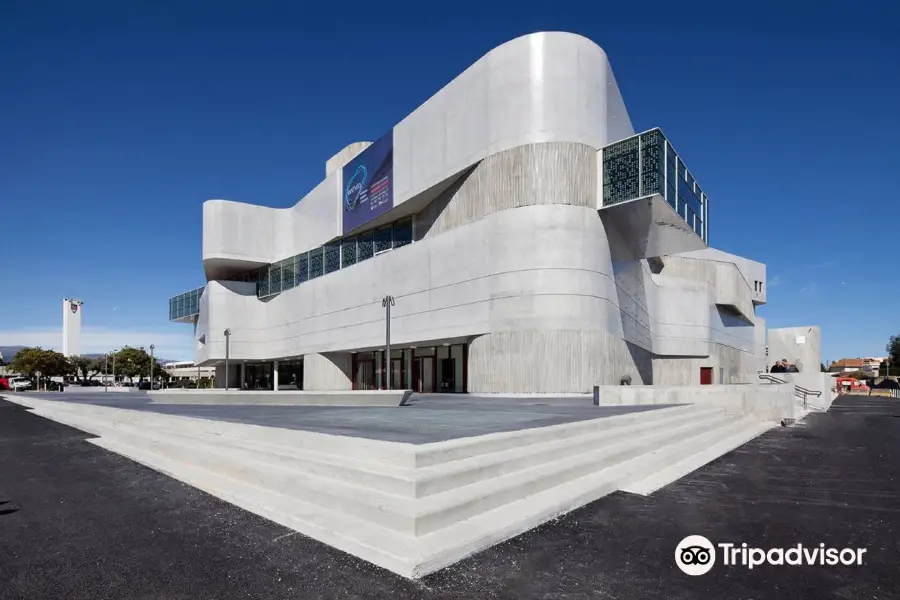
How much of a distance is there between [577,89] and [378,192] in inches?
579

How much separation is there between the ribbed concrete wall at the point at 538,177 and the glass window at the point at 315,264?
18.5 metres

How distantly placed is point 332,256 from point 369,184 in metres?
7.19

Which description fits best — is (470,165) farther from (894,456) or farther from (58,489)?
(58,489)

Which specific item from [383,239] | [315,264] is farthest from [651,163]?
[315,264]

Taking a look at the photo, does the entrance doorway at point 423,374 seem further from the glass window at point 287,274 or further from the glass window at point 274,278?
the glass window at point 274,278

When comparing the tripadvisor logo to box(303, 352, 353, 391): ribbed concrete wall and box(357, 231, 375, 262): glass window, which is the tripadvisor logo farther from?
box(303, 352, 353, 391): ribbed concrete wall

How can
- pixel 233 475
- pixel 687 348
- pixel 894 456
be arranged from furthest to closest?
pixel 687 348, pixel 894 456, pixel 233 475

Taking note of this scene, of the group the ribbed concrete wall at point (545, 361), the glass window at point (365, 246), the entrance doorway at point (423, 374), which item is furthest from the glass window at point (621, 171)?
the glass window at point (365, 246)

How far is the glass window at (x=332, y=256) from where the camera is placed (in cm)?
4050

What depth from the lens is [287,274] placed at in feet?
152

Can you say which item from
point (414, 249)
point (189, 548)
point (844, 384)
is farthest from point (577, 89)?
point (844, 384)

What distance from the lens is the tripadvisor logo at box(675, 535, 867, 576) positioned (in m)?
4.25

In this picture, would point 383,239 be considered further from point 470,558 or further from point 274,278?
point 470,558

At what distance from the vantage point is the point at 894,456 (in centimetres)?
1041
